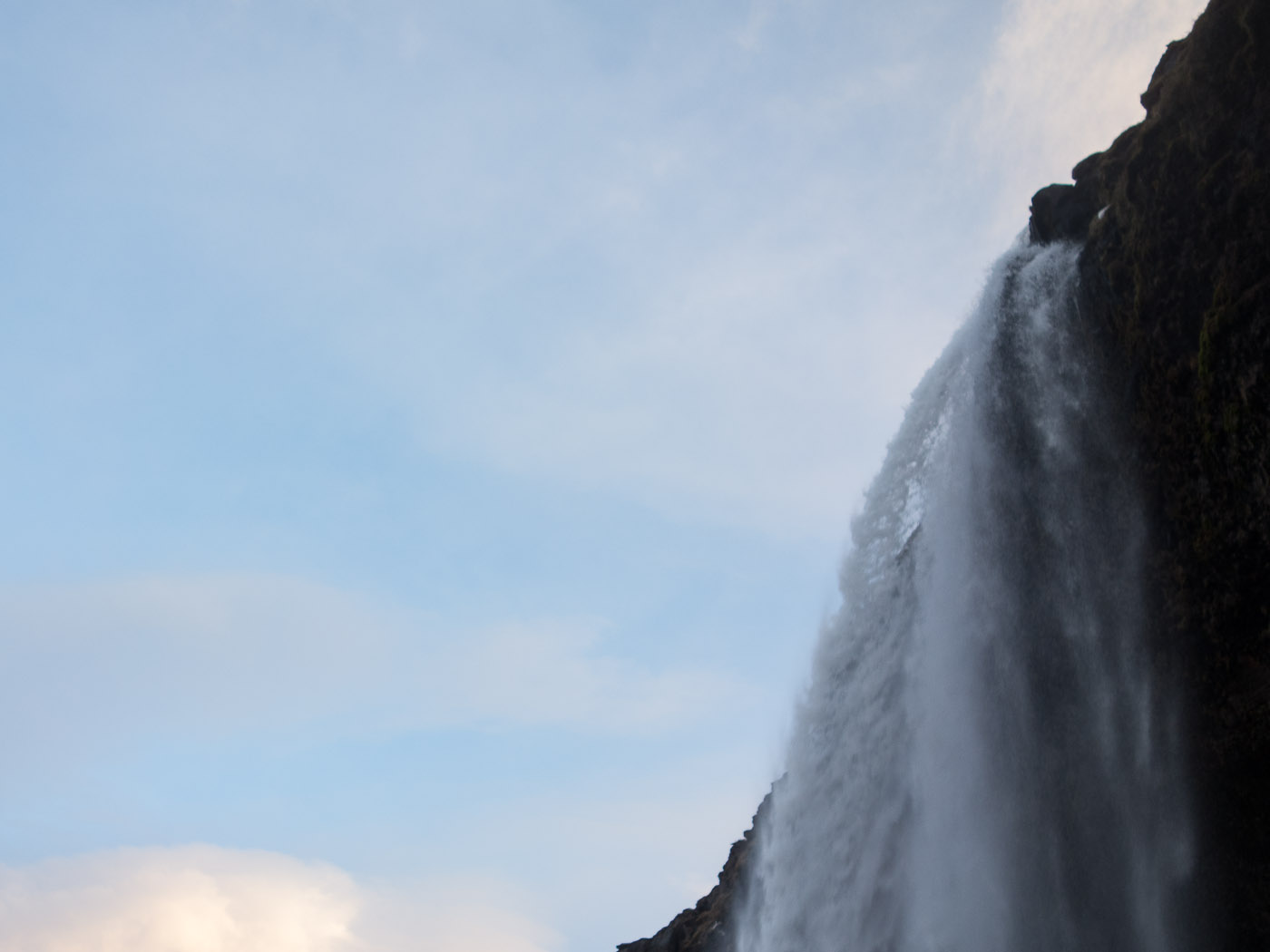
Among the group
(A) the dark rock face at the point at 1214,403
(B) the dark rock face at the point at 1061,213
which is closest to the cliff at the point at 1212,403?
(A) the dark rock face at the point at 1214,403

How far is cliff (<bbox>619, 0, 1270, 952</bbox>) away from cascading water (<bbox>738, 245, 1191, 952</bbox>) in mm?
572

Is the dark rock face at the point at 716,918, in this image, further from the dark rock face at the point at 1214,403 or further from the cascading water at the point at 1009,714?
the dark rock face at the point at 1214,403

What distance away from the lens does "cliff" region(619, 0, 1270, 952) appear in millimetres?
15500

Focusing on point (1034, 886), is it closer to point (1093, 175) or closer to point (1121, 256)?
point (1121, 256)

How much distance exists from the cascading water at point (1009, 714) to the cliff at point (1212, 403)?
57cm

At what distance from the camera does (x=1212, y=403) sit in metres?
15.9

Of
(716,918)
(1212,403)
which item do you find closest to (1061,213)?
(1212,403)

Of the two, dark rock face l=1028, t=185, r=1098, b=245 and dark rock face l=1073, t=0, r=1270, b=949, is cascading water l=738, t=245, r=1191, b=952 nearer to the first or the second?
dark rock face l=1028, t=185, r=1098, b=245

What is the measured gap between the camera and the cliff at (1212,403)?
1550 centimetres

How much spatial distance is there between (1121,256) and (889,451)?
29.4ft

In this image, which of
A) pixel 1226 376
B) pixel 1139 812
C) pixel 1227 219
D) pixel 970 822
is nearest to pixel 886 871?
pixel 970 822

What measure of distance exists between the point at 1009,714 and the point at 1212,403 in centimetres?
703

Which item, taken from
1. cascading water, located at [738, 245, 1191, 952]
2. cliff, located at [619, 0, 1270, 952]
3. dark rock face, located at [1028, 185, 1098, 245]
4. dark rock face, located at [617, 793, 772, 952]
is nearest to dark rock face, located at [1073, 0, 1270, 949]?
cliff, located at [619, 0, 1270, 952]

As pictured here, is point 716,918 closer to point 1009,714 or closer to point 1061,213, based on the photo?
point 1009,714
